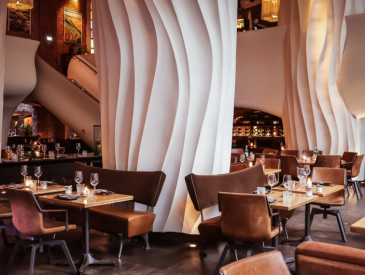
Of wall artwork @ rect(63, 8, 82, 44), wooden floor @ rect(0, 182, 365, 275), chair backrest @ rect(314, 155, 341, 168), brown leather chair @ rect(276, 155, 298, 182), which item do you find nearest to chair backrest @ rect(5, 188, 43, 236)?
wooden floor @ rect(0, 182, 365, 275)

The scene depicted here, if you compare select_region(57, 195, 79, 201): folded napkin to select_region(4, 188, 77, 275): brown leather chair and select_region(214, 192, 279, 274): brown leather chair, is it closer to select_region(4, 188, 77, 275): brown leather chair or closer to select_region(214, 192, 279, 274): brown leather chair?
select_region(4, 188, 77, 275): brown leather chair

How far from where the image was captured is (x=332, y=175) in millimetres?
5477

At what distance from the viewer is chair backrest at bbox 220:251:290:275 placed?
1707 millimetres

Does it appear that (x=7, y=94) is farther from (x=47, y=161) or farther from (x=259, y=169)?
(x=259, y=169)

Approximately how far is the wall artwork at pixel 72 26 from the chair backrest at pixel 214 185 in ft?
51.0

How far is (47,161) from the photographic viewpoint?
7.81 meters

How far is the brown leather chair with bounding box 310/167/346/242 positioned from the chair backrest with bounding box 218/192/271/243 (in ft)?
6.42

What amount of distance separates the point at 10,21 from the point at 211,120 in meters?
14.6

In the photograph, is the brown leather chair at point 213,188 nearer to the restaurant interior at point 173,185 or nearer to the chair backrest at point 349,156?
the restaurant interior at point 173,185

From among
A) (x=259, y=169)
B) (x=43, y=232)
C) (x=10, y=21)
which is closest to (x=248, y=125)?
(x=259, y=169)

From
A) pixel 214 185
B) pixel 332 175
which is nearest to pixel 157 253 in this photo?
pixel 214 185

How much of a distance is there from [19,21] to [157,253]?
50.6 feet

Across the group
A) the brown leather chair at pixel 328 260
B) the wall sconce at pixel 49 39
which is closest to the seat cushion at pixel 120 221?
the brown leather chair at pixel 328 260

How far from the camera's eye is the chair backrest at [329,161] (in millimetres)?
8078
